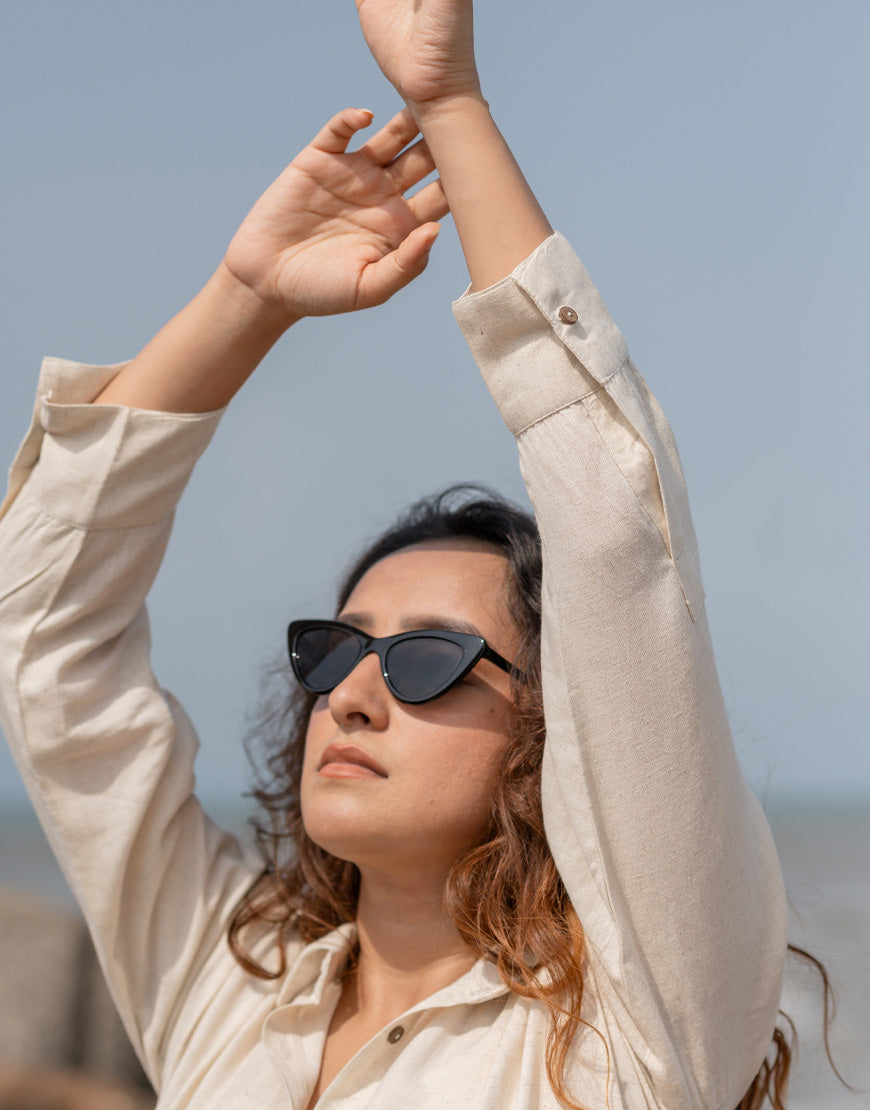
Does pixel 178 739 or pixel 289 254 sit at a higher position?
pixel 289 254

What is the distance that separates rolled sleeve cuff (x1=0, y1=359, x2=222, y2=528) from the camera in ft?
6.66

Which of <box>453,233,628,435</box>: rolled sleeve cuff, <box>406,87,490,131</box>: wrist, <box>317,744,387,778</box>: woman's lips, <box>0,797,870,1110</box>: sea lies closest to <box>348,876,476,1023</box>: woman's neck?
<box>317,744,387,778</box>: woman's lips

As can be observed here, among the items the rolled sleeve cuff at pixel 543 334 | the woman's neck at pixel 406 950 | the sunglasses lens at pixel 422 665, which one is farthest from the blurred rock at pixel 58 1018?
the rolled sleeve cuff at pixel 543 334

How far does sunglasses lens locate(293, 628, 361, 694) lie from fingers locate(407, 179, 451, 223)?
793mm

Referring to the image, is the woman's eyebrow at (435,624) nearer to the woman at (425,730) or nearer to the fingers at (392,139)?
the woman at (425,730)

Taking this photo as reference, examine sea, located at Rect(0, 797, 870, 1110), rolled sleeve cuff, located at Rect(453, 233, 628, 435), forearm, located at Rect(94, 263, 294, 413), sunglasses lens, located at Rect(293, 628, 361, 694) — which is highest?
forearm, located at Rect(94, 263, 294, 413)

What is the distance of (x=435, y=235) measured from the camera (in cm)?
176

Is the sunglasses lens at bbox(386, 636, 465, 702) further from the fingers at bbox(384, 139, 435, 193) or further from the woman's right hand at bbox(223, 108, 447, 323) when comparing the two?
the fingers at bbox(384, 139, 435, 193)

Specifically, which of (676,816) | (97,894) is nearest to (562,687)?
(676,816)

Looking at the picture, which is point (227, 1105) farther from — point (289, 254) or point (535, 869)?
point (289, 254)

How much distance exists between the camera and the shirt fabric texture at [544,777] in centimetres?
145

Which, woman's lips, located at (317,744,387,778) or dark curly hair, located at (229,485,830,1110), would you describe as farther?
woman's lips, located at (317,744,387,778)

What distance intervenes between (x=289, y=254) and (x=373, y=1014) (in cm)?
143

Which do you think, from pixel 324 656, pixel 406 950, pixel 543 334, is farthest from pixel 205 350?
pixel 406 950
